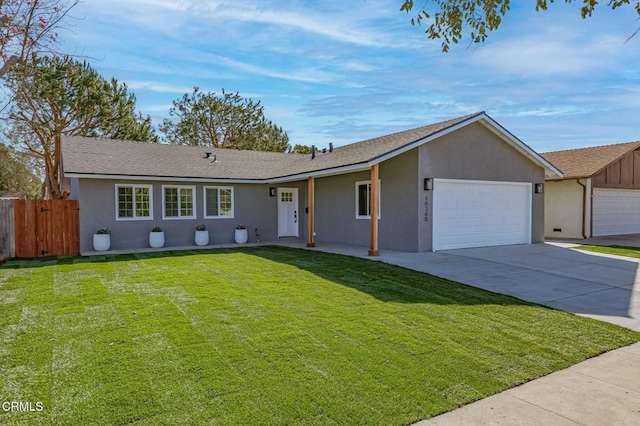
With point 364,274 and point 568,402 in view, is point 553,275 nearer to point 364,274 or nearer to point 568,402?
point 364,274

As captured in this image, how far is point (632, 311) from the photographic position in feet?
19.6

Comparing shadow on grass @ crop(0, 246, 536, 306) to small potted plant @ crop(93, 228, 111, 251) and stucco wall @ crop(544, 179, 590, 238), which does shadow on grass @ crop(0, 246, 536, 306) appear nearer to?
small potted plant @ crop(93, 228, 111, 251)

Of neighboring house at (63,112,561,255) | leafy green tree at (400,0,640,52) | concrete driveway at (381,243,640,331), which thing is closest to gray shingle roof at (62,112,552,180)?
neighboring house at (63,112,561,255)


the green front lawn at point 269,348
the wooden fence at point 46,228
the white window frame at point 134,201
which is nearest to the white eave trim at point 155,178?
A: the white window frame at point 134,201

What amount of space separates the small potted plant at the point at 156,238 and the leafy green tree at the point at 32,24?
7221 mm

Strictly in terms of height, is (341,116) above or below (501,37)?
above

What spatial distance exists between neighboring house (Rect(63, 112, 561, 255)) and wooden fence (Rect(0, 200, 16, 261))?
1.77 meters

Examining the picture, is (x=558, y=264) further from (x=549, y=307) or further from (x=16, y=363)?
(x=16, y=363)

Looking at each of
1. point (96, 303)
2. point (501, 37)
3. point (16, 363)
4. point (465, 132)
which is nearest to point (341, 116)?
point (465, 132)

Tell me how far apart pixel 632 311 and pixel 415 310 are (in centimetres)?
329

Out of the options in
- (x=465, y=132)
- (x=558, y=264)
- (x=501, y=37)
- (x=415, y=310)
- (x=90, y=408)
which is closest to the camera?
(x=90, y=408)

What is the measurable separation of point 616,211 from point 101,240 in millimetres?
21435

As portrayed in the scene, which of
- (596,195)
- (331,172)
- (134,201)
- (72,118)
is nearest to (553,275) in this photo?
(331,172)

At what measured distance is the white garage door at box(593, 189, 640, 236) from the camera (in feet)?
58.0
